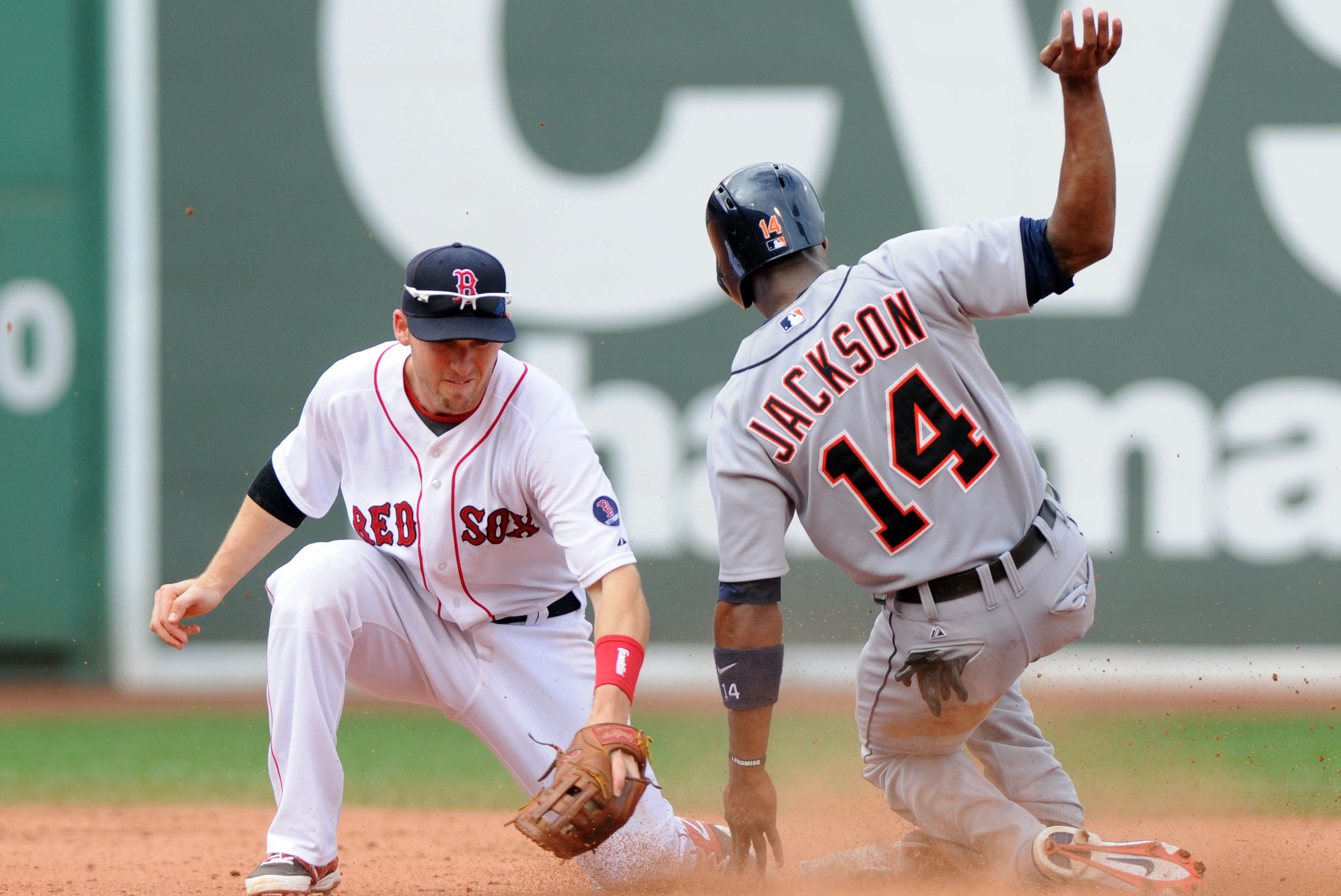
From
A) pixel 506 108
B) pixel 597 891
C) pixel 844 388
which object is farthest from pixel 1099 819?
pixel 506 108

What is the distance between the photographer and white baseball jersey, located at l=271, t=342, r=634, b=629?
304 cm

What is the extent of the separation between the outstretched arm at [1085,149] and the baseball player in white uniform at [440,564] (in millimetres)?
1143

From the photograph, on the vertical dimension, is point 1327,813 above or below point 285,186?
below

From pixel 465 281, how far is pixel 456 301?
6 centimetres

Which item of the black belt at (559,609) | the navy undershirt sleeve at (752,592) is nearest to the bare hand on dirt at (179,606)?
the black belt at (559,609)

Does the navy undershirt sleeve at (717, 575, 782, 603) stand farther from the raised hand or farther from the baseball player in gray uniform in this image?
the raised hand

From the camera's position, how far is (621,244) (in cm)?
682

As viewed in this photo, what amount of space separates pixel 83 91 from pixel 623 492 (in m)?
3.55

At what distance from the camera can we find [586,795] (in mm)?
2545

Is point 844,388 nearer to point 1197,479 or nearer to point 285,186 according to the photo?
point 1197,479

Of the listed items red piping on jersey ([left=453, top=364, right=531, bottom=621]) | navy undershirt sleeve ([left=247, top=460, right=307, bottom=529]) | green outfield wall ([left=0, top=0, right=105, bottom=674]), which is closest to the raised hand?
red piping on jersey ([left=453, top=364, right=531, bottom=621])

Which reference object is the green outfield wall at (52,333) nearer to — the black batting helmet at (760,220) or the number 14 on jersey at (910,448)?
the black batting helmet at (760,220)

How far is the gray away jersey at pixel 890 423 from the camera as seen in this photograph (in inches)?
107

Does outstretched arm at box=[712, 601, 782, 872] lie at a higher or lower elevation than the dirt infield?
higher
